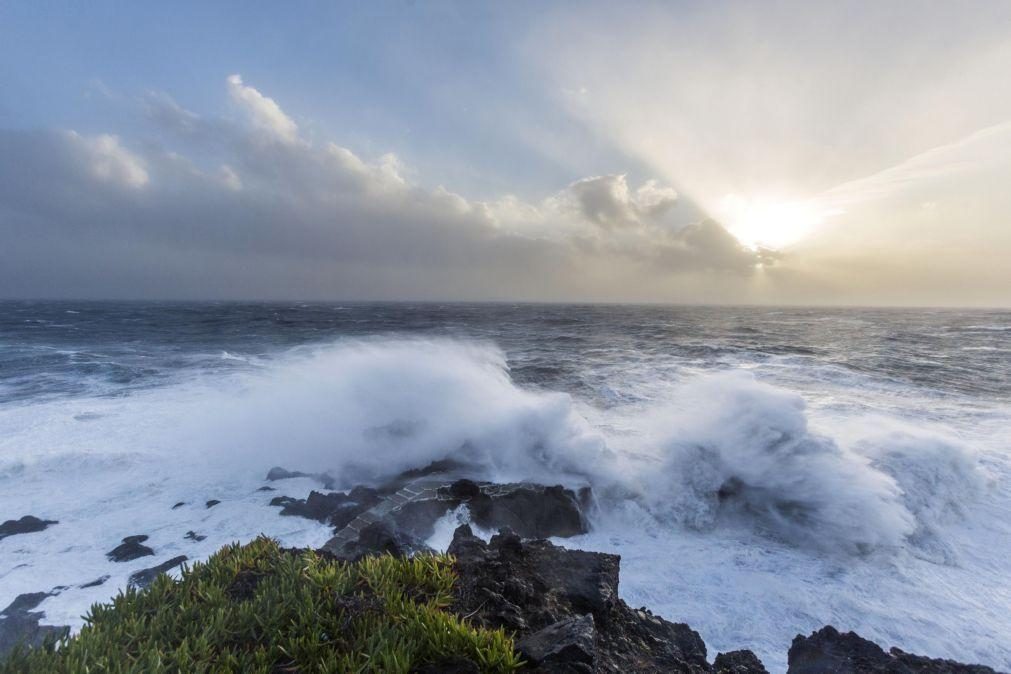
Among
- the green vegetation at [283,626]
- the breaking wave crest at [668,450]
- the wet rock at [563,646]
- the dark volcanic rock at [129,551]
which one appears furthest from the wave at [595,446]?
the green vegetation at [283,626]

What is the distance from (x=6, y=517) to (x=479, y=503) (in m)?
11.3

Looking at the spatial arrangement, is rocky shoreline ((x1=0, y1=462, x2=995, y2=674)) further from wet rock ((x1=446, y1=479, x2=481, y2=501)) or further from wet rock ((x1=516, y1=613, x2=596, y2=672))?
wet rock ((x1=446, y1=479, x2=481, y2=501))

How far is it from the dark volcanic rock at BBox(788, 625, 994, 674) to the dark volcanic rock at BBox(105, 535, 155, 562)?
39.4ft

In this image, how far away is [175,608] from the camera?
420 cm

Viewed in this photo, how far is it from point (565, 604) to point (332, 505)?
26.6 feet

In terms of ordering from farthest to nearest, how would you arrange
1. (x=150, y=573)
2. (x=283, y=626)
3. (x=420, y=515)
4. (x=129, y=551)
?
(x=420, y=515) → (x=129, y=551) → (x=150, y=573) → (x=283, y=626)

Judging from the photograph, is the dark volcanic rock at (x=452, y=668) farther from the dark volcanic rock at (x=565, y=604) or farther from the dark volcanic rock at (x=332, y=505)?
the dark volcanic rock at (x=332, y=505)

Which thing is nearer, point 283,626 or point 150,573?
point 283,626

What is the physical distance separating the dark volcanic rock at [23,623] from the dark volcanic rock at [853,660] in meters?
10.7

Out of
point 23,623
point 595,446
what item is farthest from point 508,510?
point 23,623

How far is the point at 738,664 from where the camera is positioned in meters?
5.02

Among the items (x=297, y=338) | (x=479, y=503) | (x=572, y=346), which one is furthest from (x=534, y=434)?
(x=297, y=338)

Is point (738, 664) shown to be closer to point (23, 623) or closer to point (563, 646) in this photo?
point (563, 646)

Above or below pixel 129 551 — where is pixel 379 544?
above
